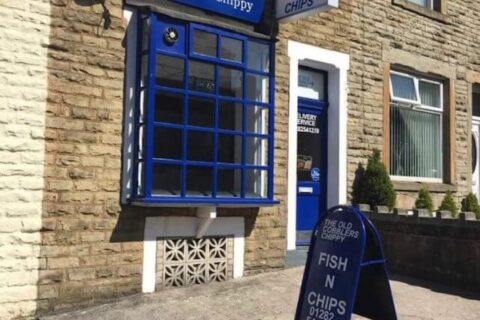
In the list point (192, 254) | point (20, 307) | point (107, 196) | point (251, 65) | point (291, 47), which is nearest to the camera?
point (20, 307)

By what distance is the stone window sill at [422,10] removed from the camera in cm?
1012

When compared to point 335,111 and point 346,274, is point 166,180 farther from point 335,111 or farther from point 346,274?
point 335,111

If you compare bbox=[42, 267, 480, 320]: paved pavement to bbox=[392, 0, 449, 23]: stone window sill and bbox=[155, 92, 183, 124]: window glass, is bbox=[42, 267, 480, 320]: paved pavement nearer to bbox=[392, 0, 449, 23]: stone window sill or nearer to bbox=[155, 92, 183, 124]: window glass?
bbox=[155, 92, 183, 124]: window glass

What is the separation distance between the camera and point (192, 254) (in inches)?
281

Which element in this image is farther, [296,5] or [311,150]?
[311,150]

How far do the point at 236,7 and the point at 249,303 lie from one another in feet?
11.8

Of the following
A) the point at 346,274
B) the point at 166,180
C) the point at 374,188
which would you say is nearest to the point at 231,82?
the point at 166,180

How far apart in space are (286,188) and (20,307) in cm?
369

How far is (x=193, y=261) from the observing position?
7129 millimetres

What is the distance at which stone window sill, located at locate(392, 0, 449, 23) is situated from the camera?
399 inches

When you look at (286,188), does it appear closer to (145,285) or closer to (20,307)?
(145,285)

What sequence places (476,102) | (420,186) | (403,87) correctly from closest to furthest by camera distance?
(420,186) < (403,87) < (476,102)

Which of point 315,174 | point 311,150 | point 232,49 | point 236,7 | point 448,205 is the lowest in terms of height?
point 448,205

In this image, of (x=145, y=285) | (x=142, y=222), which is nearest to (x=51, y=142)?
(x=142, y=222)
